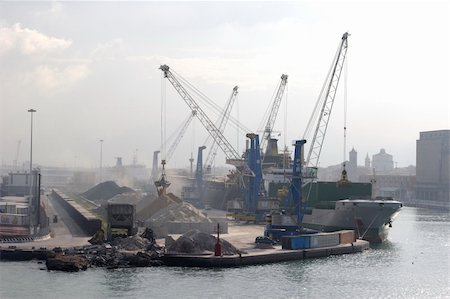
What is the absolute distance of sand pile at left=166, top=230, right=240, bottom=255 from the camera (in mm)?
46062

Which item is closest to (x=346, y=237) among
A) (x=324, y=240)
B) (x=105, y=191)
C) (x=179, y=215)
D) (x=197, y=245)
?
(x=324, y=240)

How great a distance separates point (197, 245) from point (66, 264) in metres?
9.54

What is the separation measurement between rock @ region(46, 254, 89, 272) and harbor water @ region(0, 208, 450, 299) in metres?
0.74

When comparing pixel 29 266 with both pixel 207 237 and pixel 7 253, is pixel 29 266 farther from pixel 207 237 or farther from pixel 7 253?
pixel 207 237

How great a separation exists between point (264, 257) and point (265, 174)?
188 ft

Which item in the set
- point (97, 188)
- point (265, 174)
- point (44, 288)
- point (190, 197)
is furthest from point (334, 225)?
point (97, 188)

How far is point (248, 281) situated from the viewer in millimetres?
40188

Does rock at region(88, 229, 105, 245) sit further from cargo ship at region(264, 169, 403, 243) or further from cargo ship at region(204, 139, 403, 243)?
cargo ship at region(264, 169, 403, 243)

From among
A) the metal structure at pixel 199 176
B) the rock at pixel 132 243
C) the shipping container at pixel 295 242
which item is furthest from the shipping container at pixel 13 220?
the metal structure at pixel 199 176

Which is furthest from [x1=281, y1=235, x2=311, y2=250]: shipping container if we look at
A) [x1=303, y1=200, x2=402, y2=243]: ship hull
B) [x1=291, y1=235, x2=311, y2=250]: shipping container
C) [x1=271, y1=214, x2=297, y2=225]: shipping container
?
[x1=303, y1=200, x2=402, y2=243]: ship hull

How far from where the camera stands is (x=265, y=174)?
343 feet

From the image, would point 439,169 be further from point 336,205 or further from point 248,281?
point 248,281

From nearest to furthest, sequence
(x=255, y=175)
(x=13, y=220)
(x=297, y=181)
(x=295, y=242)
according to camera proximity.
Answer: (x=295, y=242) < (x=297, y=181) < (x=13, y=220) < (x=255, y=175)

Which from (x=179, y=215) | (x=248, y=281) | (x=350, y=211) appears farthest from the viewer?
(x=350, y=211)
